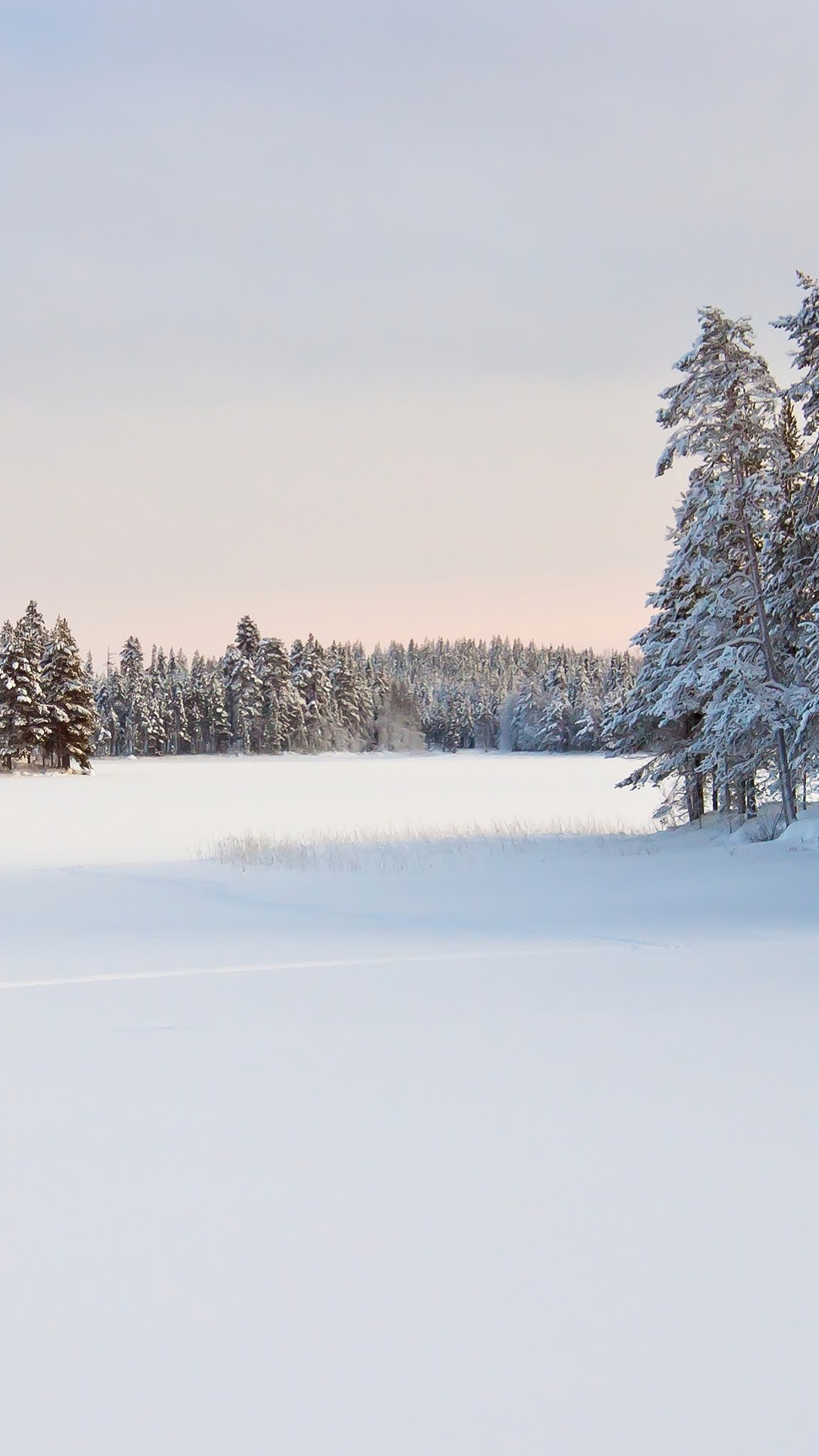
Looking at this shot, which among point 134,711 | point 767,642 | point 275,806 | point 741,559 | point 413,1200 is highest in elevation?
point 134,711

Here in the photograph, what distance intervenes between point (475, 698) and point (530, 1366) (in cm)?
16135

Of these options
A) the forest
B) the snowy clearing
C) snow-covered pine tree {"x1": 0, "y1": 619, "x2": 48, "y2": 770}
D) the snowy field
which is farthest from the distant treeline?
the snowy field

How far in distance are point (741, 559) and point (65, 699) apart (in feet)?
177

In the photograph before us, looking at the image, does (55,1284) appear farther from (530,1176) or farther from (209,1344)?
(530,1176)

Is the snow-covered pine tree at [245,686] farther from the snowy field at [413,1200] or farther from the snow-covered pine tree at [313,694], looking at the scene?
the snowy field at [413,1200]

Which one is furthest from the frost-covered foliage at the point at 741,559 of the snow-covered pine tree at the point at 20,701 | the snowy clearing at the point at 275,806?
the snow-covered pine tree at the point at 20,701

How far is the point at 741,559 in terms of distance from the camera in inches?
795

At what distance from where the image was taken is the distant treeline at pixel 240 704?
2589 inches

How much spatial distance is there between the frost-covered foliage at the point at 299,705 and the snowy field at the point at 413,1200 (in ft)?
251

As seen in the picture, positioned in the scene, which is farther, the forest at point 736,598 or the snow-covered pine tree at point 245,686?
the snow-covered pine tree at point 245,686

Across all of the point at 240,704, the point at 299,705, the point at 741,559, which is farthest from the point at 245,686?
the point at 741,559

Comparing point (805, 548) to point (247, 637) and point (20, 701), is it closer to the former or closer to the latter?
point (20, 701)

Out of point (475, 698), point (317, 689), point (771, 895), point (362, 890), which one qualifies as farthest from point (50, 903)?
point (475, 698)

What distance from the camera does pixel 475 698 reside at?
536 feet
